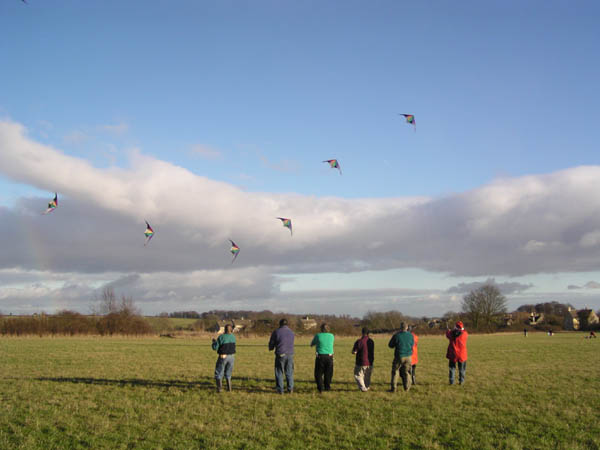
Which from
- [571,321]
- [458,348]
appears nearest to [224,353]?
[458,348]

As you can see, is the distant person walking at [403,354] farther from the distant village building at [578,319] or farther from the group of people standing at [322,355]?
the distant village building at [578,319]

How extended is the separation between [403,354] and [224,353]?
515 cm

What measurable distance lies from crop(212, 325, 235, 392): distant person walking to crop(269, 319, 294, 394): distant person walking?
1265 millimetres

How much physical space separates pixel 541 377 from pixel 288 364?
32.3 feet

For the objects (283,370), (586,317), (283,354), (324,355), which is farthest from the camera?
(586,317)

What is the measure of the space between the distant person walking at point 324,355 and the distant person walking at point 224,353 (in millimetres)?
2412

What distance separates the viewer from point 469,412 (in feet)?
35.2

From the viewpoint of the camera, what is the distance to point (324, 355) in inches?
545

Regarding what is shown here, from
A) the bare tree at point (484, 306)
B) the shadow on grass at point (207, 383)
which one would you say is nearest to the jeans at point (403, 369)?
the shadow on grass at point (207, 383)

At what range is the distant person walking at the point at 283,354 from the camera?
13500mm

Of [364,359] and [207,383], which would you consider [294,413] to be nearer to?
[364,359]

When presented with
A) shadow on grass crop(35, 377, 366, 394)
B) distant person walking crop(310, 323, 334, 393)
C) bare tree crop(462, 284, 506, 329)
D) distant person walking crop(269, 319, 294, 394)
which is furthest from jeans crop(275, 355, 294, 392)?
bare tree crop(462, 284, 506, 329)

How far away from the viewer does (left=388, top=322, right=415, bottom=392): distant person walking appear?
1373cm

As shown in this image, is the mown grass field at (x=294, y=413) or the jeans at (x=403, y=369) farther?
the jeans at (x=403, y=369)
